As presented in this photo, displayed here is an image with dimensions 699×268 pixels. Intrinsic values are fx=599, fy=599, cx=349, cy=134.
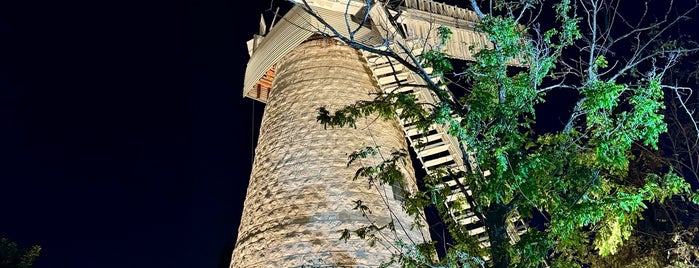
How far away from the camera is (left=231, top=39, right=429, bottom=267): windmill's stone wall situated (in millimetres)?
7184

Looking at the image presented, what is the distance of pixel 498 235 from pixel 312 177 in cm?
356

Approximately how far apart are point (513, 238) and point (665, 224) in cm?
223

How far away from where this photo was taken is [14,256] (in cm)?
1295

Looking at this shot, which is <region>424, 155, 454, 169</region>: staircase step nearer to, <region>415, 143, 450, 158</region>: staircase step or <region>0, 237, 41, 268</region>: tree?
<region>415, 143, 450, 158</region>: staircase step

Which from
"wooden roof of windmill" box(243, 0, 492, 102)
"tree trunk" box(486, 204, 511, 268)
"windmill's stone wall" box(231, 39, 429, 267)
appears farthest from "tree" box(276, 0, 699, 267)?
"wooden roof of windmill" box(243, 0, 492, 102)

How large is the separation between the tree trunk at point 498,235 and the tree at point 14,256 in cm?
1158

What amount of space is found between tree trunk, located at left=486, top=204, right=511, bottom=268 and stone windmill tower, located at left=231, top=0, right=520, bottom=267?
140cm

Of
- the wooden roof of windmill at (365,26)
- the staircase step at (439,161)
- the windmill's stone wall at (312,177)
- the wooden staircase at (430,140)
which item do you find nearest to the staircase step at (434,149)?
the wooden staircase at (430,140)

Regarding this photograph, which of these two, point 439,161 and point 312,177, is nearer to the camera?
point 312,177

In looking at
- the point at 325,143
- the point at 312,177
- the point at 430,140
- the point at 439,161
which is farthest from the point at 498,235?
the point at 430,140

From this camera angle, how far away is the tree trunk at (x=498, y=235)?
436cm

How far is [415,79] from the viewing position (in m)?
9.70

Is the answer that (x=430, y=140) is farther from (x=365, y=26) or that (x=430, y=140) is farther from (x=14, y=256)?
(x=14, y=256)

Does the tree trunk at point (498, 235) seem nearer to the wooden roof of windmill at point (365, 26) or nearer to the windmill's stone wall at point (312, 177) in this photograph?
the windmill's stone wall at point (312, 177)
